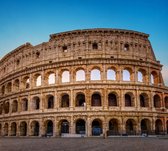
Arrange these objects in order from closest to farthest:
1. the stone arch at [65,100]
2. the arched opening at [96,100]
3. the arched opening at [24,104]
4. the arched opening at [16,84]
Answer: the arched opening at [96,100] → the stone arch at [65,100] → the arched opening at [24,104] → the arched opening at [16,84]

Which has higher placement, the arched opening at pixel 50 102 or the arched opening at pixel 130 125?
the arched opening at pixel 50 102

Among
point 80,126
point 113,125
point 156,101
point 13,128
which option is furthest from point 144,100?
point 13,128

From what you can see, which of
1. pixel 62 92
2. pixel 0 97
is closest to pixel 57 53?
pixel 62 92

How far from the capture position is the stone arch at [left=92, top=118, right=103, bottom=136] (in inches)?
1006

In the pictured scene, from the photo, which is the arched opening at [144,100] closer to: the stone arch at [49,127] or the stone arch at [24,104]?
the stone arch at [49,127]

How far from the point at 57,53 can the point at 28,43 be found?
637 cm

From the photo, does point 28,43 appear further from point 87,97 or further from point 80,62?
point 87,97

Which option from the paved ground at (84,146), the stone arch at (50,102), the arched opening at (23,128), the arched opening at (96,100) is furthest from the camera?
the arched opening at (23,128)

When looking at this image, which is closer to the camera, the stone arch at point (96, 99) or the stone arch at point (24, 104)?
the stone arch at point (96, 99)

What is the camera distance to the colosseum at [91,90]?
25578 mm

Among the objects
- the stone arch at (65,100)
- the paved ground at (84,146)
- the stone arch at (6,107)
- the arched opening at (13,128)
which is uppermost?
the stone arch at (65,100)

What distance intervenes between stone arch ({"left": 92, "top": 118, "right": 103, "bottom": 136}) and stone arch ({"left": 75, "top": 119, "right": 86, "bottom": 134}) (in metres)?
1.18

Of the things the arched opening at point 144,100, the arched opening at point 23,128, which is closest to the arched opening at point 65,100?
the arched opening at point 23,128

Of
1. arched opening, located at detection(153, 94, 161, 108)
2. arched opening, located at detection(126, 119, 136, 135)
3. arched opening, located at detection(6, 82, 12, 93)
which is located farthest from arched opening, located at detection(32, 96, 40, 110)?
arched opening, located at detection(153, 94, 161, 108)
